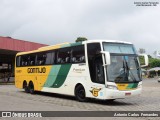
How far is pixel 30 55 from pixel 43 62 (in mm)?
2057

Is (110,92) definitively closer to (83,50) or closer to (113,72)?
(113,72)

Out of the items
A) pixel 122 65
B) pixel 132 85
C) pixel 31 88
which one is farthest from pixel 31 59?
pixel 132 85

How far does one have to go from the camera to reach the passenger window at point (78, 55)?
1825 cm

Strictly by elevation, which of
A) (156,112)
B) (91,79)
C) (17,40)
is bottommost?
(156,112)

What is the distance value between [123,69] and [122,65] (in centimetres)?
20

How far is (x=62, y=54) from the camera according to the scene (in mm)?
20172

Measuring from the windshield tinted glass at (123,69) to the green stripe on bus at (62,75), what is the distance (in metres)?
3.28

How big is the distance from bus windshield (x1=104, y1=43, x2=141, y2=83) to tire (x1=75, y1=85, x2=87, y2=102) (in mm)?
2184

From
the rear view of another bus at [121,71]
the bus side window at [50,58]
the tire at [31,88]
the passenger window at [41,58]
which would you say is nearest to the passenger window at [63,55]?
the bus side window at [50,58]

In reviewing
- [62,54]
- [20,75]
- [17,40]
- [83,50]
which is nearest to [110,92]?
[83,50]

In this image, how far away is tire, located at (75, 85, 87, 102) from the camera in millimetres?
18189

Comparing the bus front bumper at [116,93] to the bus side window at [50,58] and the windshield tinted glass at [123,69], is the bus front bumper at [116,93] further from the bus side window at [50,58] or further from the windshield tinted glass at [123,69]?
the bus side window at [50,58]

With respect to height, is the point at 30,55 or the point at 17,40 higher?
the point at 17,40

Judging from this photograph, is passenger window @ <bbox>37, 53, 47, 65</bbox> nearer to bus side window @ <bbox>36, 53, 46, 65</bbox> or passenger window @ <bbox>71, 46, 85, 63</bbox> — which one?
bus side window @ <bbox>36, 53, 46, 65</bbox>
